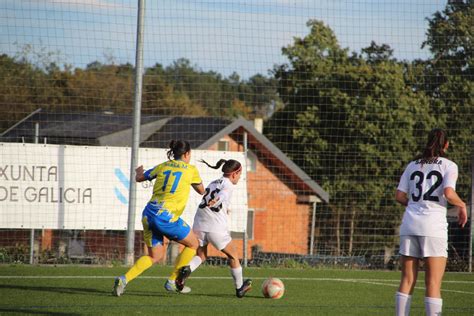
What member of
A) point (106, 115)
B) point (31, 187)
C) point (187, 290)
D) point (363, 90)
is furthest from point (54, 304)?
point (363, 90)

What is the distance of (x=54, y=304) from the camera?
960 cm

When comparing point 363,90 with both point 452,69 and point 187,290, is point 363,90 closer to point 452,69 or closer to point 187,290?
point 452,69

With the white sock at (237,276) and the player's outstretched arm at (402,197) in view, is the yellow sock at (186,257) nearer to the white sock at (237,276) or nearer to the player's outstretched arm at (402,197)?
the white sock at (237,276)

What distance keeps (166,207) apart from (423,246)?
12.0ft

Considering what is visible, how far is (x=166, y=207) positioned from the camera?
1030cm

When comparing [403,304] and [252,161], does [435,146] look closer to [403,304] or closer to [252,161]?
[403,304]

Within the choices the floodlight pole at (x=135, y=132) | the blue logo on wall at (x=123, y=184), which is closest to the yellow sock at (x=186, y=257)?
the floodlight pole at (x=135, y=132)

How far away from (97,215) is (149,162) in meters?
1.53

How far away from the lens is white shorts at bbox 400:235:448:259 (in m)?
7.56

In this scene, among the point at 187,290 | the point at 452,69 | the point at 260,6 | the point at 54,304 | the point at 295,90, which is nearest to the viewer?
the point at 54,304

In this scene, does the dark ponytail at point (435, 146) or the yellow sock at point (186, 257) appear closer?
the dark ponytail at point (435, 146)

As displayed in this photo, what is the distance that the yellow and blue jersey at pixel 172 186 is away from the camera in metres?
10.3

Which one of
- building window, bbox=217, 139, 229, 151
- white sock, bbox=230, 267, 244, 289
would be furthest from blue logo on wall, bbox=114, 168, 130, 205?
building window, bbox=217, 139, 229, 151

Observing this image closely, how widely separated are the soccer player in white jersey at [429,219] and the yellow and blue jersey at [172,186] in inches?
132
